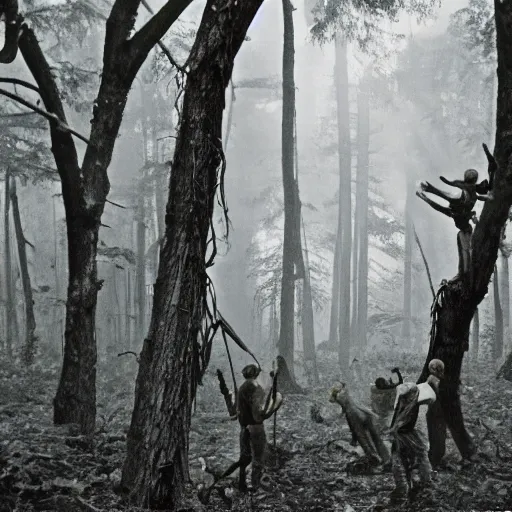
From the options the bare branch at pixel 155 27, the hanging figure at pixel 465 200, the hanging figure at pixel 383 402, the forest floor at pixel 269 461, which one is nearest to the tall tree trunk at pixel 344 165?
the forest floor at pixel 269 461

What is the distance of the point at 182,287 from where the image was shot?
482 centimetres

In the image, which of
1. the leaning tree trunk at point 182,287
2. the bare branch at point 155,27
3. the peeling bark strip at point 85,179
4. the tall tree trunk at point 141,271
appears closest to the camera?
the leaning tree trunk at point 182,287

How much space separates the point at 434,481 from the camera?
22.3 feet

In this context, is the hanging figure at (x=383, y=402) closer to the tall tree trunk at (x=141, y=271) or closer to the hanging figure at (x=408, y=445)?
the hanging figure at (x=408, y=445)

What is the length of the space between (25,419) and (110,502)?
4.91 metres

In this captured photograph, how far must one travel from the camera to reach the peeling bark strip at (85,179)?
680cm

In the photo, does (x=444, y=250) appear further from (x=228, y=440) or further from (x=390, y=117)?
(x=228, y=440)

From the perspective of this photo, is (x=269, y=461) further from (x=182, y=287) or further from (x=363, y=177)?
(x=363, y=177)

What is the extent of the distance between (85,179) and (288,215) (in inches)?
302

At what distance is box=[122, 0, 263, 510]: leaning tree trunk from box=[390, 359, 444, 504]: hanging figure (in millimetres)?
2793

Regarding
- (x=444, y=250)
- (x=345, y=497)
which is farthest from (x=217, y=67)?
(x=444, y=250)

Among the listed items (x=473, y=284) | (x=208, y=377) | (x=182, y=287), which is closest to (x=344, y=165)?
(x=208, y=377)

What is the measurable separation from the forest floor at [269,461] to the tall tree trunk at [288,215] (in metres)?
2.64

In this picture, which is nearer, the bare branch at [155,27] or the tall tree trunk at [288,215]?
the bare branch at [155,27]
